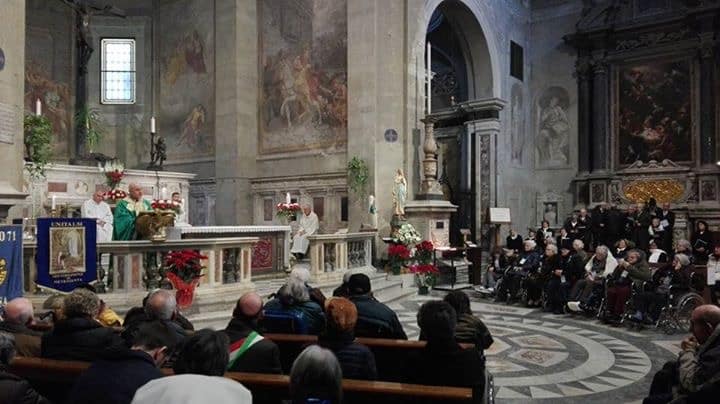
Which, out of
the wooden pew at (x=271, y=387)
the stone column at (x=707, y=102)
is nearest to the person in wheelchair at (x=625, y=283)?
the wooden pew at (x=271, y=387)

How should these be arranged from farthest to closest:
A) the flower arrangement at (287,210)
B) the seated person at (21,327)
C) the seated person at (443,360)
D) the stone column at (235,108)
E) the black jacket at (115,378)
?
the stone column at (235,108), the flower arrangement at (287,210), the seated person at (21,327), the seated person at (443,360), the black jacket at (115,378)

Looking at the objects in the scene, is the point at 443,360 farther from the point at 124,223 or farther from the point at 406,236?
the point at 406,236

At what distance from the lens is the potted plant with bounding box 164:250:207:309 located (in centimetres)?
719

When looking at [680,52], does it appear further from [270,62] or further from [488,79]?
[270,62]

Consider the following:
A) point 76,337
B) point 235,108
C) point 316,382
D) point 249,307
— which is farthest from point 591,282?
point 235,108

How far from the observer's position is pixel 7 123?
743 cm

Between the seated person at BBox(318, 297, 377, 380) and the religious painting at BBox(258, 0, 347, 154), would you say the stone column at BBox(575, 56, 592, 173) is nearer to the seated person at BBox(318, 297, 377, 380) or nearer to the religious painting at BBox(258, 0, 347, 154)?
the religious painting at BBox(258, 0, 347, 154)

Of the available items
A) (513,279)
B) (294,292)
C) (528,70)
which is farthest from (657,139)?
(294,292)

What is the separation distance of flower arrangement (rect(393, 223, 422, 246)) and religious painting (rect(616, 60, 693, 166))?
30.7ft

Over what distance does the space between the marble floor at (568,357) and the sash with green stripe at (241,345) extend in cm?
302

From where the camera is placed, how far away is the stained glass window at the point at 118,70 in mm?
18672

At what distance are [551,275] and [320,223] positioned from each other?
21.7 ft

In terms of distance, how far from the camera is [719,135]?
1653 cm

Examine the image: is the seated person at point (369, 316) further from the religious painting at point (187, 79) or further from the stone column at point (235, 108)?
the religious painting at point (187, 79)
